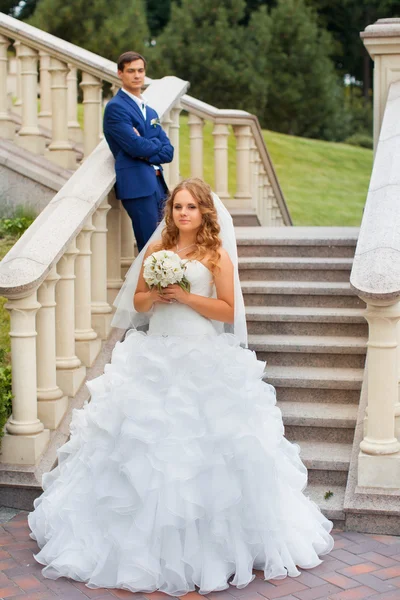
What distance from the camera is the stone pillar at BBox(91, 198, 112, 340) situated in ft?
19.4

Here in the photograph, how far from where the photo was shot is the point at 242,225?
9.70m

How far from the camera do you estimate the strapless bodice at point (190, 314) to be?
15.6ft

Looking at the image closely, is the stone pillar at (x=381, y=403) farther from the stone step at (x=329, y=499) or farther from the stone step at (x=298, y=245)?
the stone step at (x=298, y=245)

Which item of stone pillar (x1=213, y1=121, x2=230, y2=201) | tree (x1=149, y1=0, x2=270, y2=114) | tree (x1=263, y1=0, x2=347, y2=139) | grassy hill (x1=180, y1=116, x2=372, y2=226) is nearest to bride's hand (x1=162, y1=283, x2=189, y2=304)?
stone pillar (x1=213, y1=121, x2=230, y2=201)

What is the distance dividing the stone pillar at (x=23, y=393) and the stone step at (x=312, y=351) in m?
1.56

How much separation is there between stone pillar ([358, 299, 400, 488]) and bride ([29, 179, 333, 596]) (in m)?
0.37

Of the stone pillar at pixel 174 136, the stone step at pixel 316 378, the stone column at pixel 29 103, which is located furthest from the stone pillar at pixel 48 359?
the stone column at pixel 29 103

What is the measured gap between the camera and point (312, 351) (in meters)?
5.96

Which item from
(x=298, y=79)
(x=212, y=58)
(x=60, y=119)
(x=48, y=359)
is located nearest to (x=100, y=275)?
(x=48, y=359)

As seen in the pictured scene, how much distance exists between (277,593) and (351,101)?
28959mm

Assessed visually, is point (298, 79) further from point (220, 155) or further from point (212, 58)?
point (220, 155)

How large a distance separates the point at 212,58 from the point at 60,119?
16.2m

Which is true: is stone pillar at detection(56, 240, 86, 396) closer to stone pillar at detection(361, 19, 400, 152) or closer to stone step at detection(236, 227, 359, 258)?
stone step at detection(236, 227, 359, 258)

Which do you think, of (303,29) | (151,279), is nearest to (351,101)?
(303,29)
